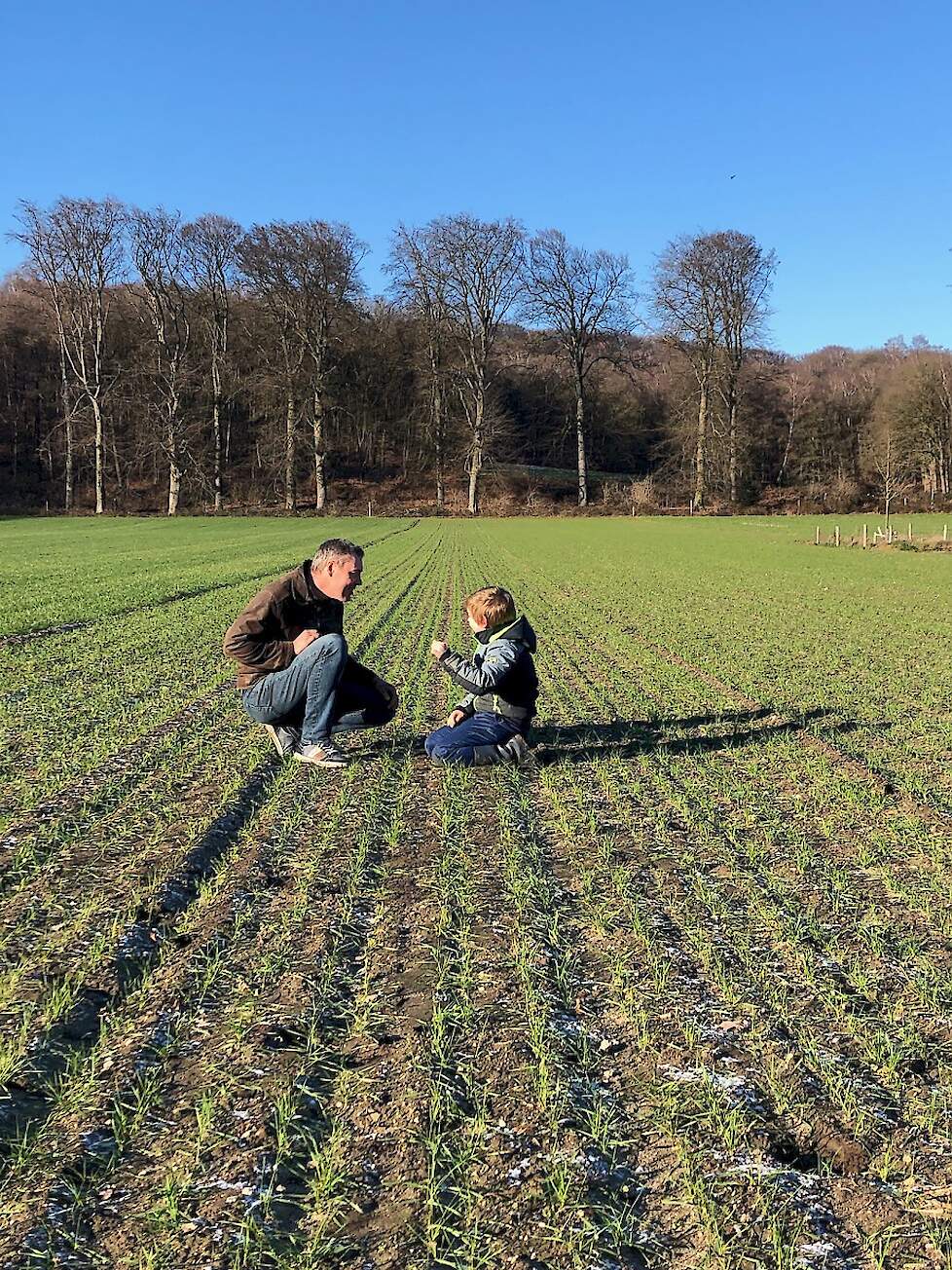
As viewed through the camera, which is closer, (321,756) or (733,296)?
(321,756)

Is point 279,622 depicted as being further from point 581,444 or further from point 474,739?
point 581,444

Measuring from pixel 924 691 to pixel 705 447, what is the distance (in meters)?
51.3

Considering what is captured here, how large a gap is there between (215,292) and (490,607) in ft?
199

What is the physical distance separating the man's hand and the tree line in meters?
50.1

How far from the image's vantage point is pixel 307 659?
633 cm

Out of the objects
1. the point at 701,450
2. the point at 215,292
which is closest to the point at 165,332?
the point at 215,292

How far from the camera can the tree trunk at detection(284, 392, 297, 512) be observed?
54250mm

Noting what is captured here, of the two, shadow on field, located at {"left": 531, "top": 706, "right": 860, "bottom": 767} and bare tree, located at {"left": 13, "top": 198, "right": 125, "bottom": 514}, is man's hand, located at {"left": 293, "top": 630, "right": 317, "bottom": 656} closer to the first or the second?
shadow on field, located at {"left": 531, "top": 706, "right": 860, "bottom": 767}

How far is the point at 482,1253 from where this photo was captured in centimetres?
230

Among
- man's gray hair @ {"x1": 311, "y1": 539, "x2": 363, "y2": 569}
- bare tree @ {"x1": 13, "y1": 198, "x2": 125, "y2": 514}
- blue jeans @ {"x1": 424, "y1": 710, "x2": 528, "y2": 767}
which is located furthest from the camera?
bare tree @ {"x1": 13, "y1": 198, "x2": 125, "y2": 514}

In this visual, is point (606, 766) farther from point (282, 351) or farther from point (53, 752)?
point (282, 351)

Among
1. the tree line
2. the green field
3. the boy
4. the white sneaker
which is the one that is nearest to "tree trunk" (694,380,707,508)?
the tree line

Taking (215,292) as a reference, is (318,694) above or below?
below

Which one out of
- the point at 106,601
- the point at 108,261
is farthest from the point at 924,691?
the point at 108,261
